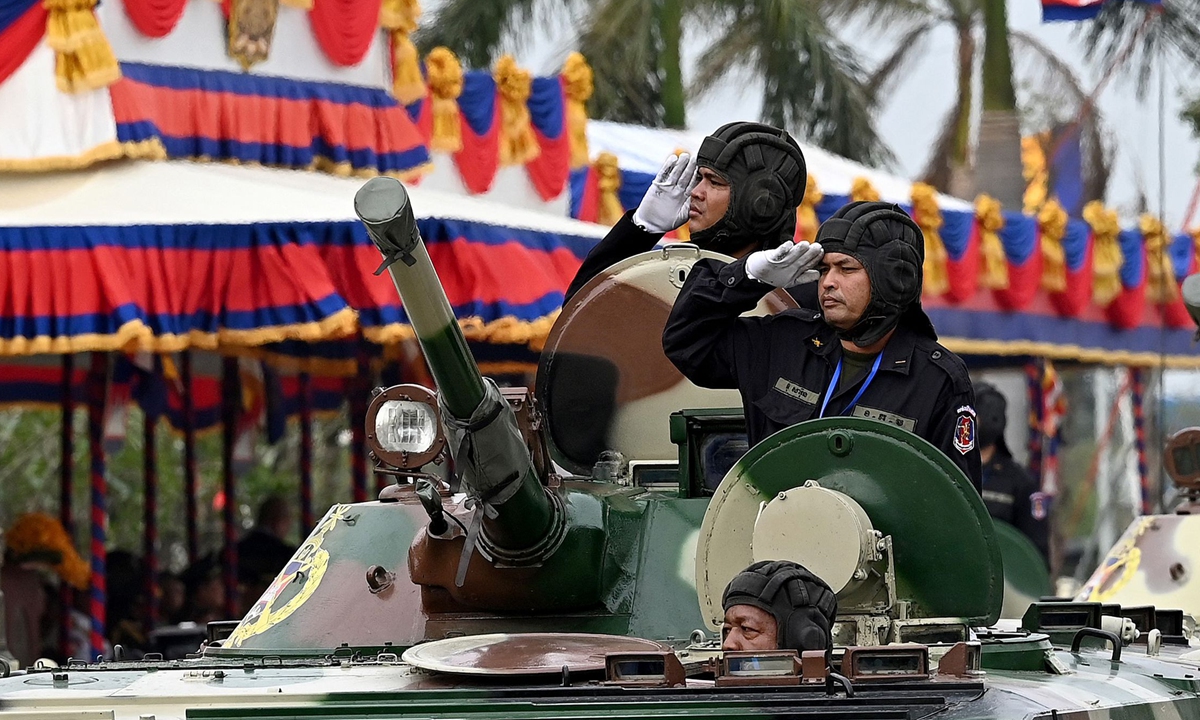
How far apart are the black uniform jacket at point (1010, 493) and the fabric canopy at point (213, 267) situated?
324 cm

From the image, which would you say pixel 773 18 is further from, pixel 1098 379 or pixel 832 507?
pixel 832 507

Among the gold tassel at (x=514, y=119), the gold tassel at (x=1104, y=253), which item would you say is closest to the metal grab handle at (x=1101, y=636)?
the gold tassel at (x=514, y=119)

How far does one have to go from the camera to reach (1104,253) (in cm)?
2198

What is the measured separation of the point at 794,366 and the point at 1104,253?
15811 millimetres

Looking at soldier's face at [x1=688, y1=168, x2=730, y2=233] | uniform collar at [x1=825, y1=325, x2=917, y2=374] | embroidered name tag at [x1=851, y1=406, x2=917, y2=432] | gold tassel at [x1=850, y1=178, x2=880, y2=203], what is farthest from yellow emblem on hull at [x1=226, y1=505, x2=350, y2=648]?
gold tassel at [x1=850, y1=178, x2=880, y2=203]

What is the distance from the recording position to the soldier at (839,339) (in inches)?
259

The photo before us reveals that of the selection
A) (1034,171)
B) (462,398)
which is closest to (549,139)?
(1034,171)

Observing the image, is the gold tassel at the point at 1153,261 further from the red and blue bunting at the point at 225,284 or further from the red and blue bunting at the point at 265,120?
the red and blue bunting at the point at 225,284

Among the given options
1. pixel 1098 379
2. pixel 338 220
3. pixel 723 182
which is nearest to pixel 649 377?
pixel 723 182

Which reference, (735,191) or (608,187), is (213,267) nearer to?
(608,187)

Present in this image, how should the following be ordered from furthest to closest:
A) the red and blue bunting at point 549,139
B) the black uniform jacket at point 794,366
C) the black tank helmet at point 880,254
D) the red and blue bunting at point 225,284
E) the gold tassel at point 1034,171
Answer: the gold tassel at point 1034,171
the red and blue bunting at point 549,139
the red and blue bunting at point 225,284
the black uniform jacket at point 794,366
the black tank helmet at point 880,254

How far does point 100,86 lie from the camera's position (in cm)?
1485

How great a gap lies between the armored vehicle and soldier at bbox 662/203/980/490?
1.49 ft

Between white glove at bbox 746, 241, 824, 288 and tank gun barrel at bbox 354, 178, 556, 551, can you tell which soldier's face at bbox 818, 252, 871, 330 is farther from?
tank gun barrel at bbox 354, 178, 556, 551
